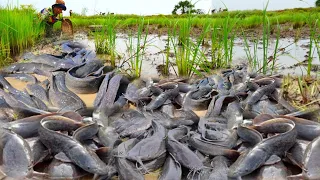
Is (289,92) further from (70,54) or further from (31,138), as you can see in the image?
(70,54)

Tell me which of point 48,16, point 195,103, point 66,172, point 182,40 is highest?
point 48,16

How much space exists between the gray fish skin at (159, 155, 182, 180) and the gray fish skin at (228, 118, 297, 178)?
307 millimetres

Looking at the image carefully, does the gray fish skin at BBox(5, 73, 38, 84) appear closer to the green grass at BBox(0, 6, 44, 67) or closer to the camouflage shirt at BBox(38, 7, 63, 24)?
the green grass at BBox(0, 6, 44, 67)

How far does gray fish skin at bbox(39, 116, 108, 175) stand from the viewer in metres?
2.16

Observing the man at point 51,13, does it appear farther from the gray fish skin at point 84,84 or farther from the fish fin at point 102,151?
the fish fin at point 102,151

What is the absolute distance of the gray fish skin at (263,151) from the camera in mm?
2146

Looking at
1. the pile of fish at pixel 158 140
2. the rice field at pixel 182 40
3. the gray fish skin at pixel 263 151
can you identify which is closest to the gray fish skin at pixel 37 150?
the pile of fish at pixel 158 140

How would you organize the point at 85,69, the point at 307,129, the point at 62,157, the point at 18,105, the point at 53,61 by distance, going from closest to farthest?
the point at 62,157 < the point at 307,129 < the point at 18,105 < the point at 85,69 < the point at 53,61

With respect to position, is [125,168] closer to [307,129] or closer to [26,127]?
[26,127]

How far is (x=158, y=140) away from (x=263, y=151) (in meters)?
0.67

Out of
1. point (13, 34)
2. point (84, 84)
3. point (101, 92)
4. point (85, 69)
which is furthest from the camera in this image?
point (13, 34)

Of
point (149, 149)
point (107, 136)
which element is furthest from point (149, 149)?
point (107, 136)

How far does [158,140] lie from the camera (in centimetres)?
243

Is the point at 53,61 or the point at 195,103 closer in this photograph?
the point at 195,103
